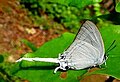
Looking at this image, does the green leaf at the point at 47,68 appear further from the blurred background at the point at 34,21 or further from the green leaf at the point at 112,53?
the blurred background at the point at 34,21

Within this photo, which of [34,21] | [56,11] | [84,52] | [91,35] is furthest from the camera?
[56,11]

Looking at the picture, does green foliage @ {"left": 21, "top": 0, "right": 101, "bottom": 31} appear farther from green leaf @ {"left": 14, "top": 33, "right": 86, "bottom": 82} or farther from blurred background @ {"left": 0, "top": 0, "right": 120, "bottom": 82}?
green leaf @ {"left": 14, "top": 33, "right": 86, "bottom": 82}

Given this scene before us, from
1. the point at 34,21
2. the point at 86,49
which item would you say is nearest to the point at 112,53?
the point at 86,49

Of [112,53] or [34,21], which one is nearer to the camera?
[112,53]

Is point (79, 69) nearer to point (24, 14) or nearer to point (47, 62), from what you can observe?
point (47, 62)

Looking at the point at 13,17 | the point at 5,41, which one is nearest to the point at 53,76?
the point at 5,41

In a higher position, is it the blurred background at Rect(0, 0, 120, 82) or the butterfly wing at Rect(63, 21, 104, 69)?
the butterfly wing at Rect(63, 21, 104, 69)

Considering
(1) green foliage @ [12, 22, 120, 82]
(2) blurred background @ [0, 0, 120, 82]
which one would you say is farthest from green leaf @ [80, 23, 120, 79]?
(2) blurred background @ [0, 0, 120, 82]

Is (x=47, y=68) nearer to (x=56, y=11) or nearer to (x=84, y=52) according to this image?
(x=84, y=52)
